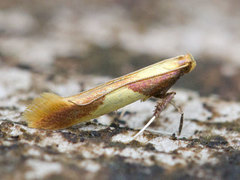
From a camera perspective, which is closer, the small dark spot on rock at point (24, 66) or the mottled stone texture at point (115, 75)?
the mottled stone texture at point (115, 75)

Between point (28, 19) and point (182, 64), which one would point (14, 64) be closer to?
point (28, 19)

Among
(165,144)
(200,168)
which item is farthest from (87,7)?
(200,168)

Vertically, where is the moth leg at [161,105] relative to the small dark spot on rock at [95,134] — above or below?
above

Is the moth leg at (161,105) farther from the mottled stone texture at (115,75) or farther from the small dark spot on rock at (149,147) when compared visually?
the small dark spot on rock at (149,147)

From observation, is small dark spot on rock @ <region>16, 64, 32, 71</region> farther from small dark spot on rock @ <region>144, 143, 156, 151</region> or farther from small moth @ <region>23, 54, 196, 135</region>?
small dark spot on rock @ <region>144, 143, 156, 151</region>

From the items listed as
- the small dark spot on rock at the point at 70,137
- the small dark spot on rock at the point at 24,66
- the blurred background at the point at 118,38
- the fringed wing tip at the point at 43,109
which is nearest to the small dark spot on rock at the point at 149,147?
the small dark spot on rock at the point at 70,137

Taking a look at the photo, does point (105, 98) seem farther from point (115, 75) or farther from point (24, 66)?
point (24, 66)

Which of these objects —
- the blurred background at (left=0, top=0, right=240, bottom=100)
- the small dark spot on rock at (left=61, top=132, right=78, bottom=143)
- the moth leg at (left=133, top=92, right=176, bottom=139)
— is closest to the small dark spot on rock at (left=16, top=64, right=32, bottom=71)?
the blurred background at (left=0, top=0, right=240, bottom=100)
